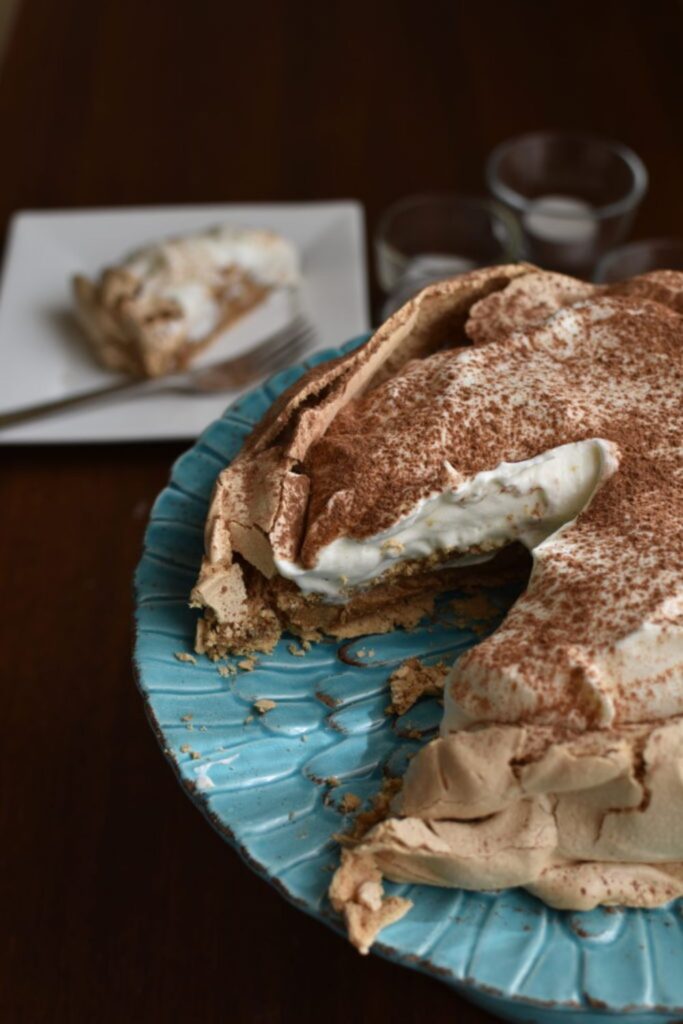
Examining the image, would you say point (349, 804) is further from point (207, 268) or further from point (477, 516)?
point (207, 268)

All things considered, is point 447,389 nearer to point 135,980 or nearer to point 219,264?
point 135,980

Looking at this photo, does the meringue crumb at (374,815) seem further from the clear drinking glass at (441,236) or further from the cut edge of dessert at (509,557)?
the clear drinking glass at (441,236)

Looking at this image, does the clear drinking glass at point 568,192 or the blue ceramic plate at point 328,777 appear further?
the clear drinking glass at point 568,192

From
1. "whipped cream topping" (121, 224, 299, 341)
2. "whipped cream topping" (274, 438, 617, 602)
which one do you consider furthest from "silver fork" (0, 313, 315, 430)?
"whipped cream topping" (274, 438, 617, 602)

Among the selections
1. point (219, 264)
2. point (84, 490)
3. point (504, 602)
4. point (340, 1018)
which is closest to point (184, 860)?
point (340, 1018)

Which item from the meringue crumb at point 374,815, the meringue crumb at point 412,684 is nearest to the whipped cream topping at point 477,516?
the meringue crumb at point 412,684

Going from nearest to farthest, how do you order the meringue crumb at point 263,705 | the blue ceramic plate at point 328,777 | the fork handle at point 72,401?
the blue ceramic plate at point 328,777 < the meringue crumb at point 263,705 < the fork handle at point 72,401

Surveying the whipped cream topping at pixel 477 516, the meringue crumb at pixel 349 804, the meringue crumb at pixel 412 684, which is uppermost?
the whipped cream topping at pixel 477 516
